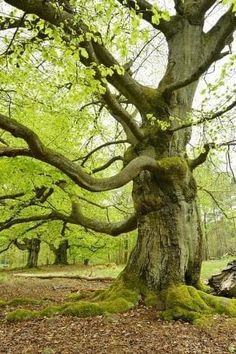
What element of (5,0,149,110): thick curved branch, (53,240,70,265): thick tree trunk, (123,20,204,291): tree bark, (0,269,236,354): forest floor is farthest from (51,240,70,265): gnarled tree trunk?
(5,0,149,110): thick curved branch

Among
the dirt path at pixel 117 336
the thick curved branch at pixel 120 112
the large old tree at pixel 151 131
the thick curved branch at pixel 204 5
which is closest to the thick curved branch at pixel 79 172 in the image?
the large old tree at pixel 151 131

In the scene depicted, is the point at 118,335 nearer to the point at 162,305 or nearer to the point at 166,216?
the point at 162,305

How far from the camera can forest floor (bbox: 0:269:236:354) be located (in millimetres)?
5508

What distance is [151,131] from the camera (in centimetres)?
856

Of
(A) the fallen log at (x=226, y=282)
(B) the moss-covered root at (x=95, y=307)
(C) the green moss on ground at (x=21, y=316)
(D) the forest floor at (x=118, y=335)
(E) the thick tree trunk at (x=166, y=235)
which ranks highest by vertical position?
(E) the thick tree trunk at (x=166, y=235)

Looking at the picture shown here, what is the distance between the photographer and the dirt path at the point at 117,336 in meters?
5.50

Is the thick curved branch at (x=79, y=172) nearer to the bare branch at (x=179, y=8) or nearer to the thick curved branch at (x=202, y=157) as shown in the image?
the thick curved branch at (x=202, y=157)

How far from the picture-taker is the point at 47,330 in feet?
21.5

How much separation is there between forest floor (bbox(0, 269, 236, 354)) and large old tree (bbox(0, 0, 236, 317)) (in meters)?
0.69

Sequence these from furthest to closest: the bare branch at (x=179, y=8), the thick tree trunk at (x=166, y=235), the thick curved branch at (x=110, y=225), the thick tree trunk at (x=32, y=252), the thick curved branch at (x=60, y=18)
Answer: the thick tree trunk at (x=32, y=252), the thick curved branch at (x=110, y=225), the bare branch at (x=179, y=8), the thick tree trunk at (x=166, y=235), the thick curved branch at (x=60, y=18)

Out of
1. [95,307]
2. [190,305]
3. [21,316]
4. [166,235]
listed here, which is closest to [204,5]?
[166,235]

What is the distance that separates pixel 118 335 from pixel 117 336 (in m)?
0.05

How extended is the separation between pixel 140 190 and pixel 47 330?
3429 mm

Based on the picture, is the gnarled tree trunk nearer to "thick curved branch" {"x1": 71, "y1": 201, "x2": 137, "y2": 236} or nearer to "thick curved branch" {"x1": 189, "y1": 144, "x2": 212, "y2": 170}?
"thick curved branch" {"x1": 71, "y1": 201, "x2": 137, "y2": 236}
